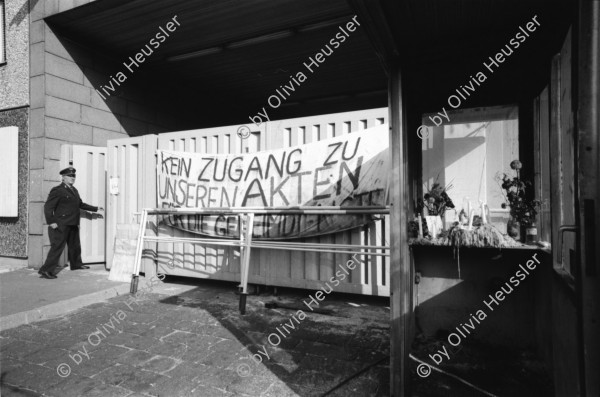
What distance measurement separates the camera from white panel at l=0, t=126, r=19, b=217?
7.50 m

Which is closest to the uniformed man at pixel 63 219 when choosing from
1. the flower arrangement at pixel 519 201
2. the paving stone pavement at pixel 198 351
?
the paving stone pavement at pixel 198 351

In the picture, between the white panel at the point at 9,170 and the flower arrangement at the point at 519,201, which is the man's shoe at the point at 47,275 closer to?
the white panel at the point at 9,170

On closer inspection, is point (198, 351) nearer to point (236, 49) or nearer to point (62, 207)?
point (62, 207)

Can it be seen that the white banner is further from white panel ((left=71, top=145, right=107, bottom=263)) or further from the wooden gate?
white panel ((left=71, top=145, right=107, bottom=263))

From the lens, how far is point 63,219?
266 inches

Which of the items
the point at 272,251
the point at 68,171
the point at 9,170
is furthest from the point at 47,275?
the point at 272,251

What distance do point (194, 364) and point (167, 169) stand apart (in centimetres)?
399

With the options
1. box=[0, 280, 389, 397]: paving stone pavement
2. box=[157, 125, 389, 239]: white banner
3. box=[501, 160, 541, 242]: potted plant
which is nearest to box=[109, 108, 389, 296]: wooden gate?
box=[157, 125, 389, 239]: white banner

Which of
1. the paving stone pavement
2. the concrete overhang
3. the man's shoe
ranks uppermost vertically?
the concrete overhang

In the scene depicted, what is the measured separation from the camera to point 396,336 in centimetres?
261

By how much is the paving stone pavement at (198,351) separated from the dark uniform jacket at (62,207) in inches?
97.1

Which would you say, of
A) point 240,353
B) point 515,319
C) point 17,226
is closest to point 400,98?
point 515,319

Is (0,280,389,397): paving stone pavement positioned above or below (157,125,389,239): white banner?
below

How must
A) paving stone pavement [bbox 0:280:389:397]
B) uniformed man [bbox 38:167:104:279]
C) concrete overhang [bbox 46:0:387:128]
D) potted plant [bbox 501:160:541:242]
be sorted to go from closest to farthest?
1. paving stone pavement [bbox 0:280:389:397]
2. potted plant [bbox 501:160:541:242]
3. uniformed man [bbox 38:167:104:279]
4. concrete overhang [bbox 46:0:387:128]
